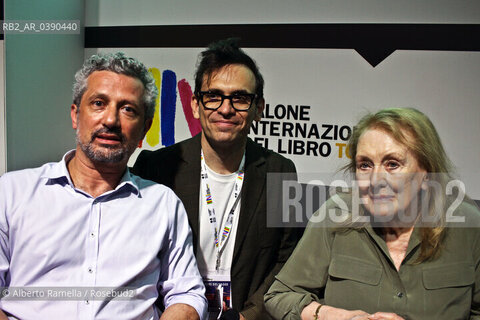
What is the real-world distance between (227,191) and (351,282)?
2.53 ft

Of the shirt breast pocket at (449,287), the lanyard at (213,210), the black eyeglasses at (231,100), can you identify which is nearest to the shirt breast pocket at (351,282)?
the shirt breast pocket at (449,287)

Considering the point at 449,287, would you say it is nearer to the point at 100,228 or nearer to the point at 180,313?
the point at 180,313

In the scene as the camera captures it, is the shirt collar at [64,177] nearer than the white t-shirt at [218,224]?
Yes

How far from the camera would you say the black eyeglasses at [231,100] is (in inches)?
78.2

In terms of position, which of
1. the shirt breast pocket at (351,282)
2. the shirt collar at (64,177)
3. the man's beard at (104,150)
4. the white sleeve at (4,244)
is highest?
the man's beard at (104,150)

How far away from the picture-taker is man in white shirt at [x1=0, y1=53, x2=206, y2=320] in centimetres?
157

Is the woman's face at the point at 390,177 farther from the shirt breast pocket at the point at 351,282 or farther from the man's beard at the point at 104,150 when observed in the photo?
the man's beard at the point at 104,150

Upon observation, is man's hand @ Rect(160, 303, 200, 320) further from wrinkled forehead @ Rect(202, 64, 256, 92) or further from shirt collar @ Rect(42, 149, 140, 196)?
wrinkled forehead @ Rect(202, 64, 256, 92)

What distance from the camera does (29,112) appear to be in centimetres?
313

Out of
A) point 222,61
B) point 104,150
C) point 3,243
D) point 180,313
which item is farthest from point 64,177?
point 222,61

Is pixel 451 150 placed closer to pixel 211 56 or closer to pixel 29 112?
pixel 211 56

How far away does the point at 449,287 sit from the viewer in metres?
1.56

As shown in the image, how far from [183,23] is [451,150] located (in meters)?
2.06

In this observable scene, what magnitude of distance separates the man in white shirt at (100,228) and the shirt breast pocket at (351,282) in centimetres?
55
